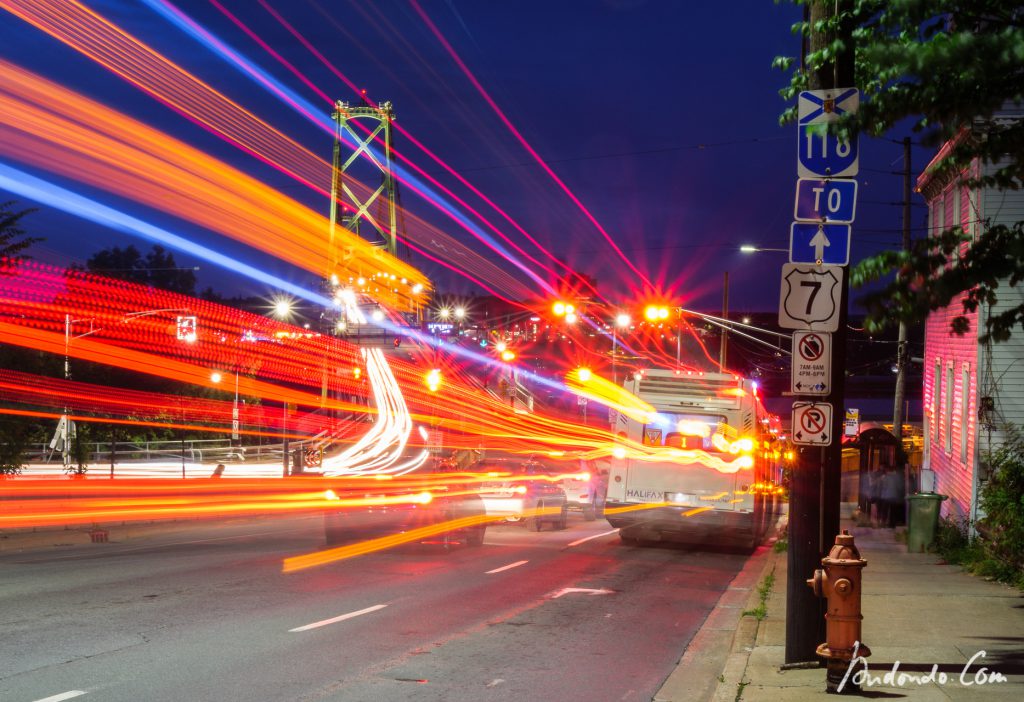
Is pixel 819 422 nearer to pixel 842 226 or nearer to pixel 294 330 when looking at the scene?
pixel 842 226

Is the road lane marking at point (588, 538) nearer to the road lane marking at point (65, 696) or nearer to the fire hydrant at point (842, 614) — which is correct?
the fire hydrant at point (842, 614)

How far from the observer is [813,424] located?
8.78m

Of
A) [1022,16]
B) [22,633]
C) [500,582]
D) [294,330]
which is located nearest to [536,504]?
[500,582]

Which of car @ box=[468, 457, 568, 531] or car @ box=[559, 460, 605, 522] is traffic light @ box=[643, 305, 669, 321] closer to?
car @ box=[559, 460, 605, 522]

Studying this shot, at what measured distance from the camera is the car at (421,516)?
19703 millimetres

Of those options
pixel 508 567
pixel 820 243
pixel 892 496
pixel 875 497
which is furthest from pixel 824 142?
pixel 875 497

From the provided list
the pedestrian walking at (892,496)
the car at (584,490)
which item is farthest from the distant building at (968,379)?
the car at (584,490)

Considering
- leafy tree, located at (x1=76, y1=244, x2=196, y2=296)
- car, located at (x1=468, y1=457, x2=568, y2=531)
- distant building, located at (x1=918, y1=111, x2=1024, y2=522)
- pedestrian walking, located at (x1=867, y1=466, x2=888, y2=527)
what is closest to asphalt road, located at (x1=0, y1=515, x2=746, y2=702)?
car, located at (x1=468, y1=457, x2=568, y2=531)

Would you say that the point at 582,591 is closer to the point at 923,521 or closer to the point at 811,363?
the point at 811,363

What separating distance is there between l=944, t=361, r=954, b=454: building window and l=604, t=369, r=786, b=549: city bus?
16.3 ft

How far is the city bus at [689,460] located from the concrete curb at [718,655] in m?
5.27

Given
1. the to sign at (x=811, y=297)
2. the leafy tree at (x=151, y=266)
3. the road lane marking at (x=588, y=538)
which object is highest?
the leafy tree at (x=151, y=266)

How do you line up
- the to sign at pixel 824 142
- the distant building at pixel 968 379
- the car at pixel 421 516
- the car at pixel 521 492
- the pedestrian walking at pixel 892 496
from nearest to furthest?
the to sign at pixel 824 142 < the distant building at pixel 968 379 < the car at pixel 421 516 < the car at pixel 521 492 < the pedestrian walking at pixel 892 496

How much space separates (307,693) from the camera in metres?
8.30
